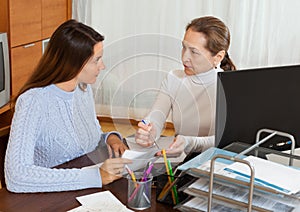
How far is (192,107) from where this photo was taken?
1.60 m

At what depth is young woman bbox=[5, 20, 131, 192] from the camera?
1.61 meters

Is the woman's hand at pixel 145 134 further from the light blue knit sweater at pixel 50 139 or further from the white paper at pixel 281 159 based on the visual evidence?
the white paper at pixel 281 159

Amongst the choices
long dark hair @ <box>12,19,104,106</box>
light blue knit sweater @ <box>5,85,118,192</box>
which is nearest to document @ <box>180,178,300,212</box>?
light blue knit sweater @ <box>5,85,118,192</box>

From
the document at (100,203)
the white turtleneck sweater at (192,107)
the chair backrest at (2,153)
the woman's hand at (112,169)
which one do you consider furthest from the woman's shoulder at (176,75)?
the chair backrest at (2,153)

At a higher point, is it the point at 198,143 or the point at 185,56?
the point at 185,56

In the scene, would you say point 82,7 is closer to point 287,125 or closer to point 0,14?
point 0,14

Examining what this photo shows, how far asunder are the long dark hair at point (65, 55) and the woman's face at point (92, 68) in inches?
0.6

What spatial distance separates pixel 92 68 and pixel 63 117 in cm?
26

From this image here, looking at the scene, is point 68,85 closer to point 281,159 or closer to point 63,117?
point 63,117

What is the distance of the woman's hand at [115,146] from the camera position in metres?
1.67

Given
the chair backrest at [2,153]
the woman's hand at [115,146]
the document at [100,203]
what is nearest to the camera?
the document at [100,203]

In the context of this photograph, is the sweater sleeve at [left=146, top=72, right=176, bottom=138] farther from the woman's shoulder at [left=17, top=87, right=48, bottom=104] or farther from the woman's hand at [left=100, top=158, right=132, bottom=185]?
the woman's shoulder at [left=17, top=87, right=48, bottom=104]

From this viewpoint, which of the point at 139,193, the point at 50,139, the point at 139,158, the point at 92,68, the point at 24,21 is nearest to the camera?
the point at 139,193

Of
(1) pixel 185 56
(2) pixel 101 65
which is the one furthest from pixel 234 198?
(2) pixel 101 65
